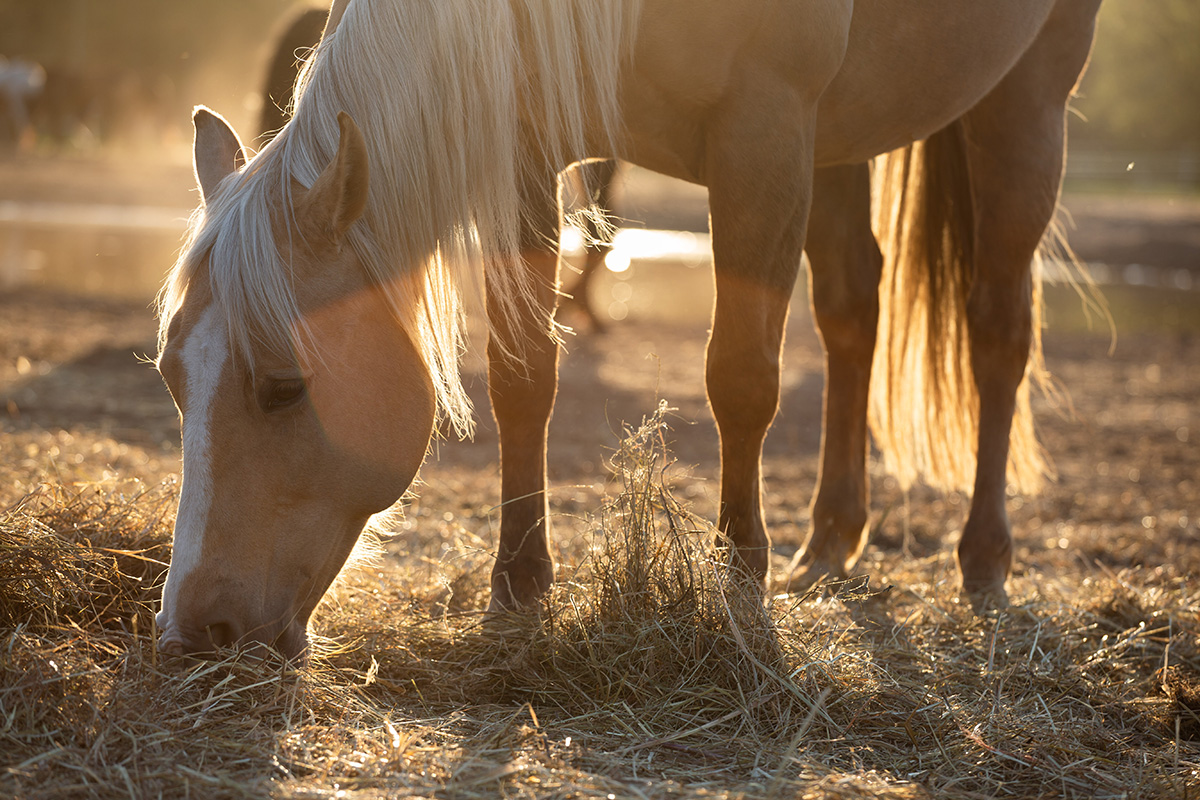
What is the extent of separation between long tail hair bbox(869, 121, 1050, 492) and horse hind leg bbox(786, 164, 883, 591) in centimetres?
20

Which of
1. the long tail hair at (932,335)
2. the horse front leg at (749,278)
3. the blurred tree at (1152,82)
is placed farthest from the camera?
the blurred tree at (1152,82)

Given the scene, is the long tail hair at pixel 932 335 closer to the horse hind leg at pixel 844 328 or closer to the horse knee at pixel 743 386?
the horse hind leg at pixel 844 328

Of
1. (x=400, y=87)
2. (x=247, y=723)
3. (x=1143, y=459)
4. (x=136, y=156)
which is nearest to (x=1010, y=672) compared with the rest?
(x=247, y=723)

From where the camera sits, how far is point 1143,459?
475 cm

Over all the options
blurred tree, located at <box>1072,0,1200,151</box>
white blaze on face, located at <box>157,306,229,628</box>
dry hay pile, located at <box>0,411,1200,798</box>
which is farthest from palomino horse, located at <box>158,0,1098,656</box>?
blurred tree, located at <box>1072,0,1200,151</box>

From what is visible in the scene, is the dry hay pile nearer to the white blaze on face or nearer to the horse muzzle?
the horse muzzle

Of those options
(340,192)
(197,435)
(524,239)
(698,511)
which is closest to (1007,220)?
(698,511)

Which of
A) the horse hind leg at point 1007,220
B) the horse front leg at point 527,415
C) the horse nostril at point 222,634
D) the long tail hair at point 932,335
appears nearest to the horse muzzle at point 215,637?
the horse nostril at point 222,634

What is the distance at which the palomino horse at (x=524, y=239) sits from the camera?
5.83ft

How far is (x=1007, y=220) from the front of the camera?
3285 mm

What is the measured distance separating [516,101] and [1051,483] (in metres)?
3.31

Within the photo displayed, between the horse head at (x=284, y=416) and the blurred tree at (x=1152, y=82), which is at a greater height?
the blurred tree at (x=1152, y=82)

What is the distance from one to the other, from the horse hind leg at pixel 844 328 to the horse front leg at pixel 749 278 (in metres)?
0.93

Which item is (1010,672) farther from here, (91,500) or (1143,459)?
(1143,459)
